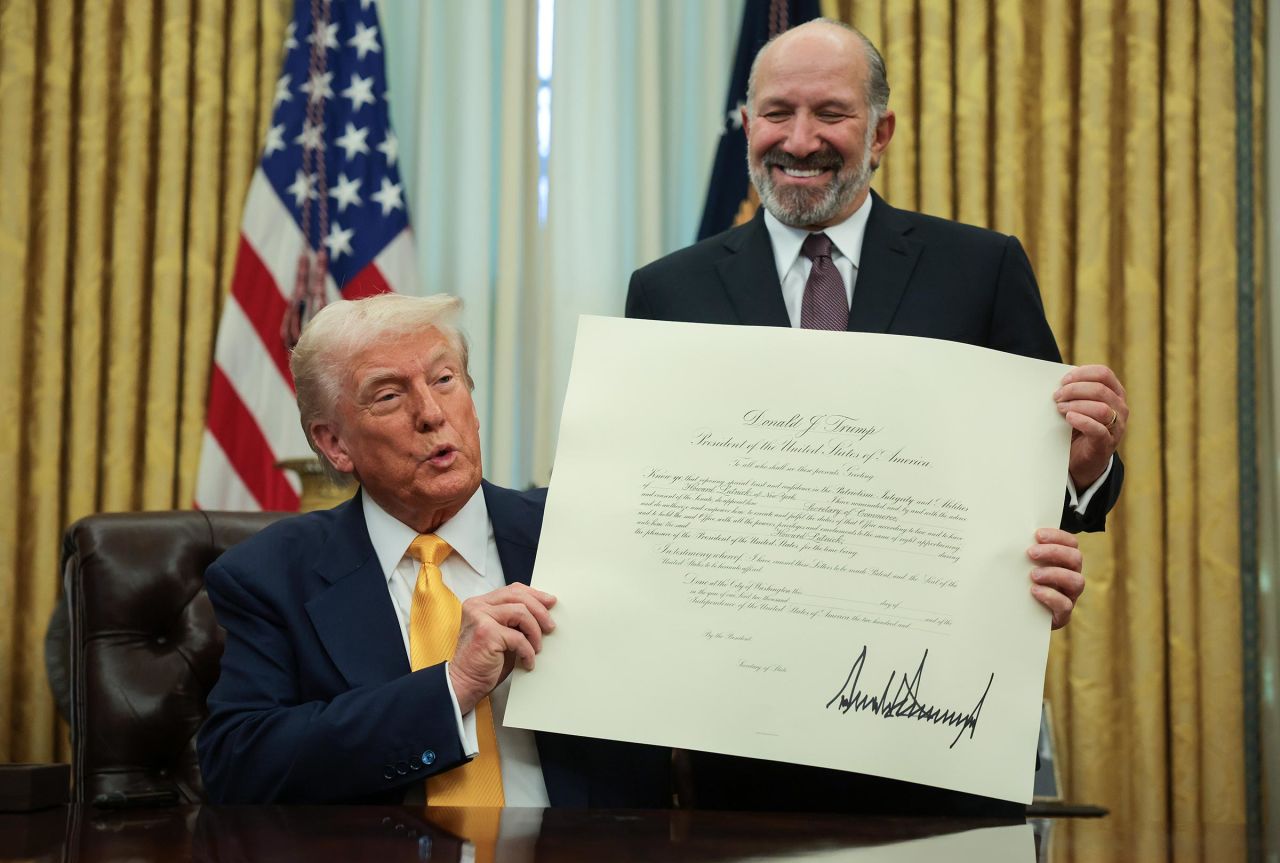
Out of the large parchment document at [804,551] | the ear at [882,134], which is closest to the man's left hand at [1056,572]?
the large parchment document at [804,551]

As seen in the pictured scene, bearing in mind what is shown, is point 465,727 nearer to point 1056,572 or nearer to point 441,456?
point 441,456

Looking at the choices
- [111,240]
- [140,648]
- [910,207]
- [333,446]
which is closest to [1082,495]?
[333,446]

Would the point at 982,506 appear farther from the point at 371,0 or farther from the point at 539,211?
the point at 371,0

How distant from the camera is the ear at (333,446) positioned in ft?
7.40

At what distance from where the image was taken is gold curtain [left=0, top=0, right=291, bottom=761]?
4211mm

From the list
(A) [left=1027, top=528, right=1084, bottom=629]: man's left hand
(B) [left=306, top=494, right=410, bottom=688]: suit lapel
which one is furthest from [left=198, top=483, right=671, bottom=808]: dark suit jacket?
(A) [left=1027, top=528, right=1084, bottom=629]: man's left hand

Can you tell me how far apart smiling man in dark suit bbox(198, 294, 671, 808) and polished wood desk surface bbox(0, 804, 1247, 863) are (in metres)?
0.18

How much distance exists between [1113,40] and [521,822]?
11.7ft

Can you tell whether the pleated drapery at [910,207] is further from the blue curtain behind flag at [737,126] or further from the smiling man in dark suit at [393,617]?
the smiling man in dark suit at [393,617]

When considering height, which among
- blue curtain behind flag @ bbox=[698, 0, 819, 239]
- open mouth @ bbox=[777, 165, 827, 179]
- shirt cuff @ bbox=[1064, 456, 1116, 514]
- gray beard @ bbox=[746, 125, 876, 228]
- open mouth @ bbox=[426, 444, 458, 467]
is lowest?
shirt cuff @ bbox=[1064, 456, 1116, 514]

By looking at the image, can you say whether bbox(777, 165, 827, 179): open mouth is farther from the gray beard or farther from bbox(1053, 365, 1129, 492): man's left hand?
bbox(1053, 365, 1129, 492): man's left hand

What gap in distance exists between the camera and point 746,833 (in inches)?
57.2

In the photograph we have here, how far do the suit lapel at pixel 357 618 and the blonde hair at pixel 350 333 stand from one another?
0.85ft

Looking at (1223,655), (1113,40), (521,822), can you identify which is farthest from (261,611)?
(1113,40)
